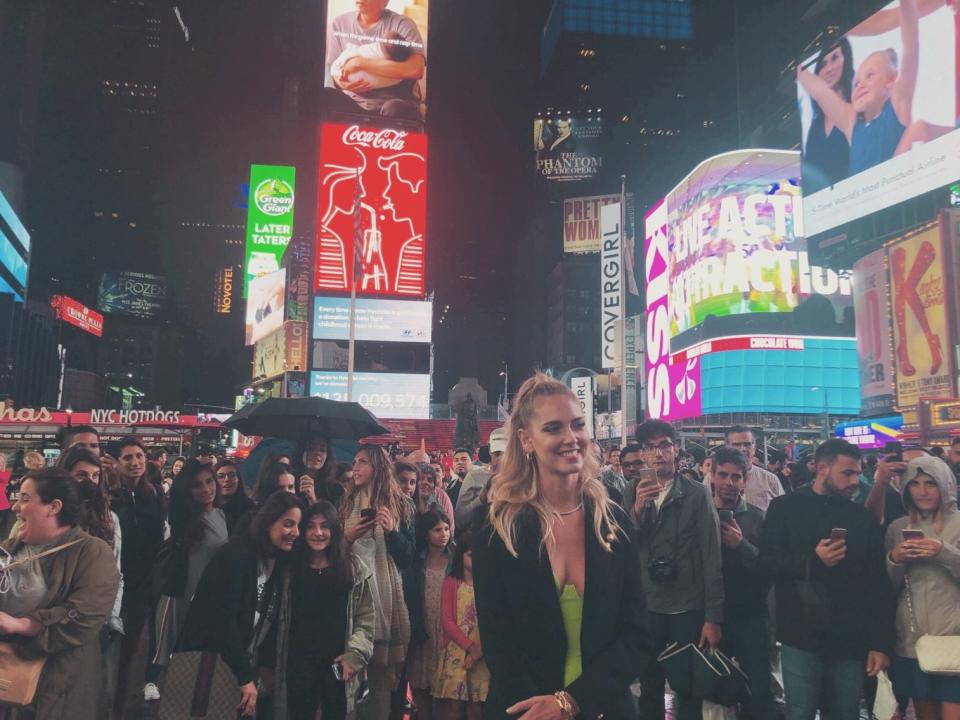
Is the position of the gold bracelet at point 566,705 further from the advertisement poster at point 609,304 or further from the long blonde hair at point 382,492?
the advertisement poster at point 609,304

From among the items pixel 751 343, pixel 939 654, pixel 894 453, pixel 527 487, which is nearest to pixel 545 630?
pixel 527 487

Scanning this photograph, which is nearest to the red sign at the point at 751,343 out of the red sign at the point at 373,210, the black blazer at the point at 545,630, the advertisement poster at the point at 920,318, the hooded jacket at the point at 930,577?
the advertisement poster at the point at 920,318

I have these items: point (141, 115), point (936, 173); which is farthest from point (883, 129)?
point (141, 115)

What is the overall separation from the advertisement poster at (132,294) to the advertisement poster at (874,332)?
119945 mm

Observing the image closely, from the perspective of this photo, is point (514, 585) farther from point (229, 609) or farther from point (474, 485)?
point (474, 485)

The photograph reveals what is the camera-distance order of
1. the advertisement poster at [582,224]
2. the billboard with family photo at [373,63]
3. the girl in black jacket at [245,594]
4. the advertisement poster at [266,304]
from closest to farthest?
the girl in black jacket at [245,594] < the billboard with family photo at [373,63] < the advertisement poster at [266,304] < the advertisement poster at [582,224]

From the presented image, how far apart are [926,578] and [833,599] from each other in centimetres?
65

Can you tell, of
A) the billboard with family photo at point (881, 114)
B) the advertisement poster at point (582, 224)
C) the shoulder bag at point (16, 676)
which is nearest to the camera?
the shoulder bag at point (16, 676)

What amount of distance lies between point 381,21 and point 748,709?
50827mm

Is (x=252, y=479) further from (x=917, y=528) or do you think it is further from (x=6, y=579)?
(x=917, y=528)

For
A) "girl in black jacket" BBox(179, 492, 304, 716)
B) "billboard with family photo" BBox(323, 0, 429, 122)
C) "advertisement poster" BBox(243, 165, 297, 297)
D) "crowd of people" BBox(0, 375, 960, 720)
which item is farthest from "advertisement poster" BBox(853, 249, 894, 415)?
"advertisement poster" BBox(243, 165, 297, 297)

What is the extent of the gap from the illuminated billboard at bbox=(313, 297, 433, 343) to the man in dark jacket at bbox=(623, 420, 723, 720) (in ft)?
116

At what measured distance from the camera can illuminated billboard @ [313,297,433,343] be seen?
40.3m

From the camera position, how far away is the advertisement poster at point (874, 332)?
134 ft
